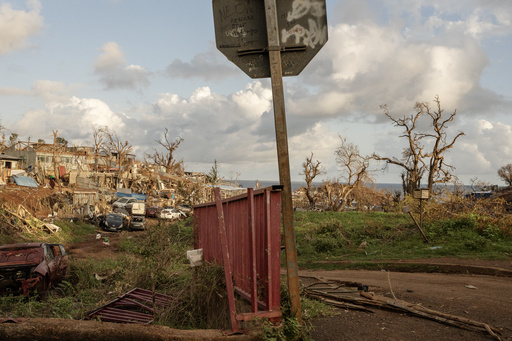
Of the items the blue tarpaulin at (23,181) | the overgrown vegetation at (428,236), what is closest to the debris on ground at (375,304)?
the overgrown vegetation at (428,236)

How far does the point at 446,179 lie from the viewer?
112 ft

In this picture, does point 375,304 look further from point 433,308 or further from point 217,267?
point 217,267

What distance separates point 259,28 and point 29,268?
9365 millimetres

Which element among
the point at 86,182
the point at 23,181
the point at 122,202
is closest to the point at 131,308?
the point at 122,202

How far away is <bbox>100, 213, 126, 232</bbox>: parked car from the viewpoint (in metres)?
34.6

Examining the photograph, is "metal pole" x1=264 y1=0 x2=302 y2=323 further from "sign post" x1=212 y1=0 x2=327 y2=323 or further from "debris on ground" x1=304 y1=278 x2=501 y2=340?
"debris on ground" x1=304 y1=278 x2=501 y2=340

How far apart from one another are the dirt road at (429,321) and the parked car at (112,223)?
27.9 metres

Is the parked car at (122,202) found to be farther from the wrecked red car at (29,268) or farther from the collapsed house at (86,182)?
the wrecked red car at (29,268)

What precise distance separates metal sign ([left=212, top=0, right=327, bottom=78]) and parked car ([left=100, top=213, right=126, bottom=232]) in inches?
1272

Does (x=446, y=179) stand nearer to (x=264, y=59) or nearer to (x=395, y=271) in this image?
(x=395, y=271)

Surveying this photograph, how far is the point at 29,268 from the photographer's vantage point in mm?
→ 10961

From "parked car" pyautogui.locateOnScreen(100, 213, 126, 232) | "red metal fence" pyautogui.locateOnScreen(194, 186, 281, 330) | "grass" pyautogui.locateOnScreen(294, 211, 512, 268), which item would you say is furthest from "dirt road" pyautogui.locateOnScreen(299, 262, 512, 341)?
"parked car" pyautogui.locateOnScreen(100, 213, 126, 232)

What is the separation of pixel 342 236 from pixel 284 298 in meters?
16.0

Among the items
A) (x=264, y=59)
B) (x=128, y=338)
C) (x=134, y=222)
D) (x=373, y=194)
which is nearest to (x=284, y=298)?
(x=128, y=338)
